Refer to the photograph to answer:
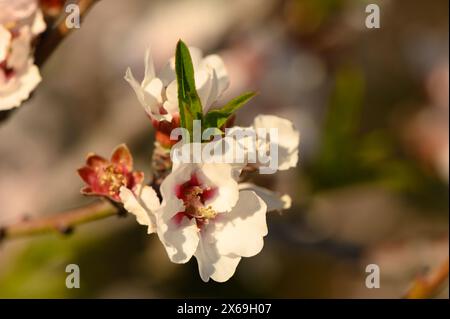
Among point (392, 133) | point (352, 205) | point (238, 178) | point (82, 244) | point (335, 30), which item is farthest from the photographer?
point (352, 205)

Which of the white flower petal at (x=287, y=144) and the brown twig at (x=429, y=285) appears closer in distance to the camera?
the white flower petal at (x=287, y=144)

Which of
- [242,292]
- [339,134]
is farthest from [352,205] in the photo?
[339,134]

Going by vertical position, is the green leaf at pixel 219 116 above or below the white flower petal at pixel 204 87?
below

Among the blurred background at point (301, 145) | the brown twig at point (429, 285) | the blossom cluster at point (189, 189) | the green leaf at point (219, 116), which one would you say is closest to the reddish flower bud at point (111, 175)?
the blossom cluster at point (189, 189)

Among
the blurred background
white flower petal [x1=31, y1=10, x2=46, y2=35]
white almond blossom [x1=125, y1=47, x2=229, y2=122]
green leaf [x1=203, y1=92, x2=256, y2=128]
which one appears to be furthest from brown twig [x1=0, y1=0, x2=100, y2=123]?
the blurred background

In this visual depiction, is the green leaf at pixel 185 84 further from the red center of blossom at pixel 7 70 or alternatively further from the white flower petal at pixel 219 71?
the red center of blossom at pixel 7 70

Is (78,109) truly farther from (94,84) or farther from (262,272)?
(262,272)

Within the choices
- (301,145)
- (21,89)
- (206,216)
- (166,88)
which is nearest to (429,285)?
(206,216)
